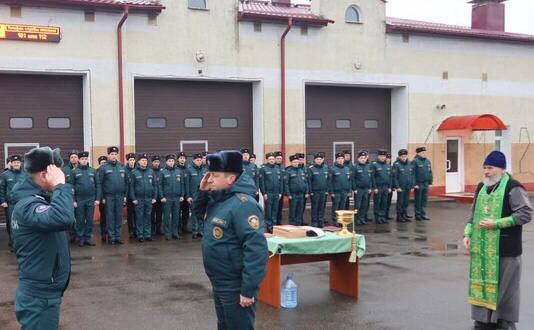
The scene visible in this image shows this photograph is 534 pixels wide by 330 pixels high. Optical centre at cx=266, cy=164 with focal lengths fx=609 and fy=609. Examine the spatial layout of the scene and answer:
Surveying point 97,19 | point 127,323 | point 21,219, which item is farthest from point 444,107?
point 21,219

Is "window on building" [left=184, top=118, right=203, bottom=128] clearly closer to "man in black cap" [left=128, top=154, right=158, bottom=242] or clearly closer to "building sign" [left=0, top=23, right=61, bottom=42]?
"building sign" [left=0, top=23, right=61, bottom=42]

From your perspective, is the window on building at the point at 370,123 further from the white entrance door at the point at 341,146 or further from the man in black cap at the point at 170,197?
the man in black cap at the point at 170,197

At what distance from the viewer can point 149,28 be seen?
15438mm

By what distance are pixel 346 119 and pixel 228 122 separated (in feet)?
13.7

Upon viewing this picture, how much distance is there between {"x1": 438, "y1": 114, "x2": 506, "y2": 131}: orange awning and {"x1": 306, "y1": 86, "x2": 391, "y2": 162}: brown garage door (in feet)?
6.57

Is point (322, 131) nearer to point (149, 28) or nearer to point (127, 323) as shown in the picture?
point (149, 28)

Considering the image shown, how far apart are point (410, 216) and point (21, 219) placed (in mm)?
13525

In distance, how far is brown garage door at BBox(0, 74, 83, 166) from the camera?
14.5 meters

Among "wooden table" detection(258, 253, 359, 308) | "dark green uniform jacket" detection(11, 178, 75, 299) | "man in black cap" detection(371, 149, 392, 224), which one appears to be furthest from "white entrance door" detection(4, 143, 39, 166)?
"dark green uniform jacket" detection(11, 178, 75, 299)

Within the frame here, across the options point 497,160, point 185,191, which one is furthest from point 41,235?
point 185,191

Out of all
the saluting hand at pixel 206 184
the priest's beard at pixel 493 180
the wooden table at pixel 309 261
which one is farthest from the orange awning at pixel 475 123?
the saluting hand at pixel 206 184

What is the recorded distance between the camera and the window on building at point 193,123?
16641 mm

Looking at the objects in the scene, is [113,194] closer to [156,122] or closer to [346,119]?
[156,122]

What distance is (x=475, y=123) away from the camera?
18906 mm
